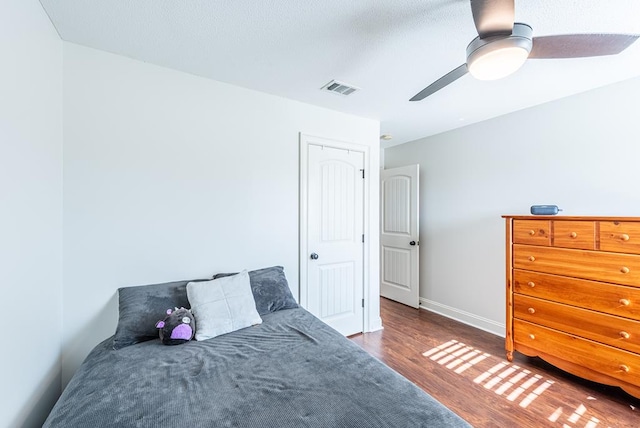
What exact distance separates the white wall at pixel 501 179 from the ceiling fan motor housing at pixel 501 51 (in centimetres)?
193

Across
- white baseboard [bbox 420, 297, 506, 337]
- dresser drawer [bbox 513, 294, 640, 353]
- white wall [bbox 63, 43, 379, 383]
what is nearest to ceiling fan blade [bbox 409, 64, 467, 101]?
white wall [bbox 63, 43, 379, 383]

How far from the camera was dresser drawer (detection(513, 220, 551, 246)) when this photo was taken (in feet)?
7.55

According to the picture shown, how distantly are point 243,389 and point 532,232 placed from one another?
8.51 ft

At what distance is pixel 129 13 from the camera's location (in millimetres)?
1541

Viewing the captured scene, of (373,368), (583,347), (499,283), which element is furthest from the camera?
(499,283)

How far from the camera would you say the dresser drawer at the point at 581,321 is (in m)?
1.90

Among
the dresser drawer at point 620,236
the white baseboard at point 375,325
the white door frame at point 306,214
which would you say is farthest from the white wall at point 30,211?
the dresser drawer at point 620,236

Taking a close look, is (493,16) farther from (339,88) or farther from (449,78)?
(339,88)

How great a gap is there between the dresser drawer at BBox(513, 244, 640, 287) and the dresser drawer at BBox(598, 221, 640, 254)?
1.9 inches

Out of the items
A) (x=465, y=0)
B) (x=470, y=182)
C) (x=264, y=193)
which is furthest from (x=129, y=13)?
(x=470, y=182)

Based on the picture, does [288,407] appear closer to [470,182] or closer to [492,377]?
[492,377]

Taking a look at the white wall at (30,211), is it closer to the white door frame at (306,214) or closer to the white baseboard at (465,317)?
the white door frame at (306,214)

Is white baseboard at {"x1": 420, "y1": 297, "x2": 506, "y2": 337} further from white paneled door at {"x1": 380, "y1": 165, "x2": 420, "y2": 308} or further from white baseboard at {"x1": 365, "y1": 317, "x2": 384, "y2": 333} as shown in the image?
white baseboard at {"x1": 365, "y1": 317, "x2": 384, "y2": 333}

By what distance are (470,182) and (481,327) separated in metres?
1.79
